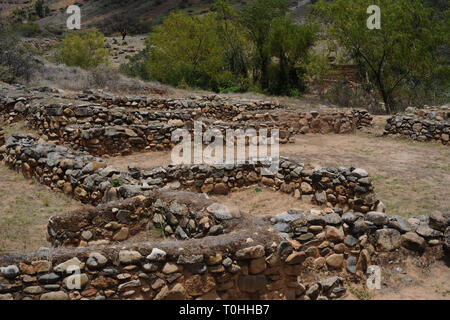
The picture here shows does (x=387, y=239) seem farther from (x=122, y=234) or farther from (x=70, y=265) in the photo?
(x=70, y=265)

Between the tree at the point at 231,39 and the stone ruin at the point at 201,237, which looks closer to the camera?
the stone ruin at the point at 201,237

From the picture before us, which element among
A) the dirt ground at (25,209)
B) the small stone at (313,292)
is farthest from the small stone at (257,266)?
the dirt ground at (25,209)

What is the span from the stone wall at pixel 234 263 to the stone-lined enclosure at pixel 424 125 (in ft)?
28.0

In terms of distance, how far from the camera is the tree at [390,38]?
1862 centimetres

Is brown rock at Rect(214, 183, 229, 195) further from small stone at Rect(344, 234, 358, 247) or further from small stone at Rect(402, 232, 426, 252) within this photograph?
small stone at Rect(402, 232, 426, 252)

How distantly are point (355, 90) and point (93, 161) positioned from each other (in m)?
16.7

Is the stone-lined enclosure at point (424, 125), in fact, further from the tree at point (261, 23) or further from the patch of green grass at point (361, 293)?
the tree at point (261, 23)

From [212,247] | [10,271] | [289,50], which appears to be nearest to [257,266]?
[212,247]

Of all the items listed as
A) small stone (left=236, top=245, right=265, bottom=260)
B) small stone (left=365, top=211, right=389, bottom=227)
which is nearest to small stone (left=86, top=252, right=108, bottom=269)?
→ small stone (left=236, top=245, right=265, bottom=260)

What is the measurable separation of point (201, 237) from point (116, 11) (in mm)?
68401

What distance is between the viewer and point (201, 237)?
15.5 feet

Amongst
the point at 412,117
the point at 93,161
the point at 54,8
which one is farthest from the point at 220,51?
the point at 54,8

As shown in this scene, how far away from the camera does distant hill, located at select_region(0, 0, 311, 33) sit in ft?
183
